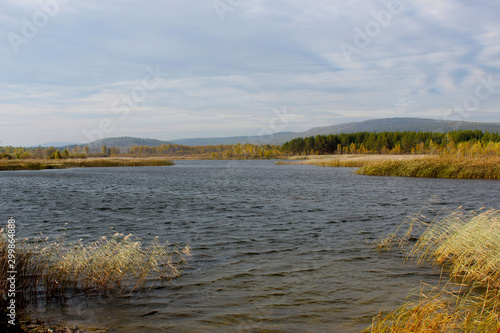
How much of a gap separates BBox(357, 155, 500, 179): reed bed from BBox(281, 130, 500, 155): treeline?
93809 mm

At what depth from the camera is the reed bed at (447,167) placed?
36.7 meters

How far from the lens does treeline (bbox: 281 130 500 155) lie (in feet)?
451

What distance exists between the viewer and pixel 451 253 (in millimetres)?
10367

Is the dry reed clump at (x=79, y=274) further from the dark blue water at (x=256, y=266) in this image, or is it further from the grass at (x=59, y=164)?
the grass at (x=59, y=164)

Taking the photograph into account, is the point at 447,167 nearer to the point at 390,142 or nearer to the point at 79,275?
the point at 79,275

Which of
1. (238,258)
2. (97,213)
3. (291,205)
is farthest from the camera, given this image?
(291,205)

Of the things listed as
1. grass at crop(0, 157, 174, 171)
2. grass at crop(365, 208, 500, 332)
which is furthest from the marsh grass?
grass at crop(0, 157, 174, 171)

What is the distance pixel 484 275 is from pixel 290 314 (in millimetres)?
5076

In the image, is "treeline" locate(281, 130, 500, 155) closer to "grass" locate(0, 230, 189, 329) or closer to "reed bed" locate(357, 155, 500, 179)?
"reed bed" locate(357, 155, 500, 179)

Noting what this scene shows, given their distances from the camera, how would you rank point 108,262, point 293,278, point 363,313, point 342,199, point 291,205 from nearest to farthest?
point 363,313 < point 108,262 < point 293,278 < point 291,205 < point 342,199

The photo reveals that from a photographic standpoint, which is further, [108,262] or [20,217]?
[20,217]

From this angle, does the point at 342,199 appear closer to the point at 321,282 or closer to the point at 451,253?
the point at 451,253

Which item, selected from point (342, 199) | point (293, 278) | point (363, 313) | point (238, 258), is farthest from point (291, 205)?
point (363, 313)

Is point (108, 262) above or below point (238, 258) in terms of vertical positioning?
above
